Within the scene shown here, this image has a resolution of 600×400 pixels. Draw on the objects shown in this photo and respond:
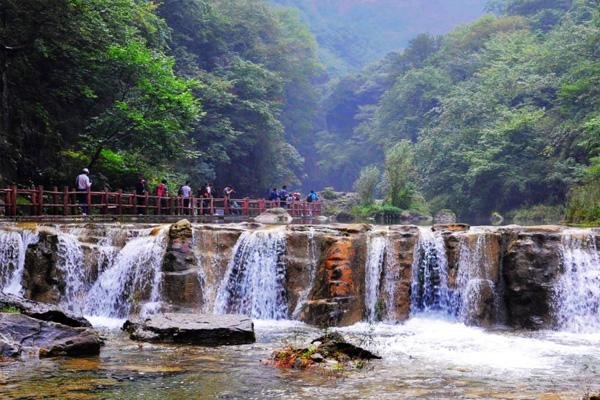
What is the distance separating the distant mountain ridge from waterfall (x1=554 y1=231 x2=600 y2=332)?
118 m

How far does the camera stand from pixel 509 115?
4119 cm

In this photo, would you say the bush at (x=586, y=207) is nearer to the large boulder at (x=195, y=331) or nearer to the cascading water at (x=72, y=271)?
the large boulder at (x=195, y=331)

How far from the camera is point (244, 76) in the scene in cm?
4762

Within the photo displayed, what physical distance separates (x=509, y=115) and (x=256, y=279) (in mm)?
29206

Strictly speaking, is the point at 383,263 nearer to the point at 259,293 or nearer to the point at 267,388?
the point at 259,293

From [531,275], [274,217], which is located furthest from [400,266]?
[274,217]

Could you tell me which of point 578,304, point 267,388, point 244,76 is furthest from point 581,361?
point 244,76

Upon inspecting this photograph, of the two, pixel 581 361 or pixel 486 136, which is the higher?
pixel 486 136

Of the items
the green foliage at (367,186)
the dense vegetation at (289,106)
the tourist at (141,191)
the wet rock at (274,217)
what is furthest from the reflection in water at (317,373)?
the green foliage at (367,186)

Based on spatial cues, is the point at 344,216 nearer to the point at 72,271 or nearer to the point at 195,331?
the point at 72,271

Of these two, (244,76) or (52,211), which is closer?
(52,211)

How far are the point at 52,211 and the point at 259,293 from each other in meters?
9.11

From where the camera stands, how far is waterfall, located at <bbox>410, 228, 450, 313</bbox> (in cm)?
1581

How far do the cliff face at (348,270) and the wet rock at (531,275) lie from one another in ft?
0.07
